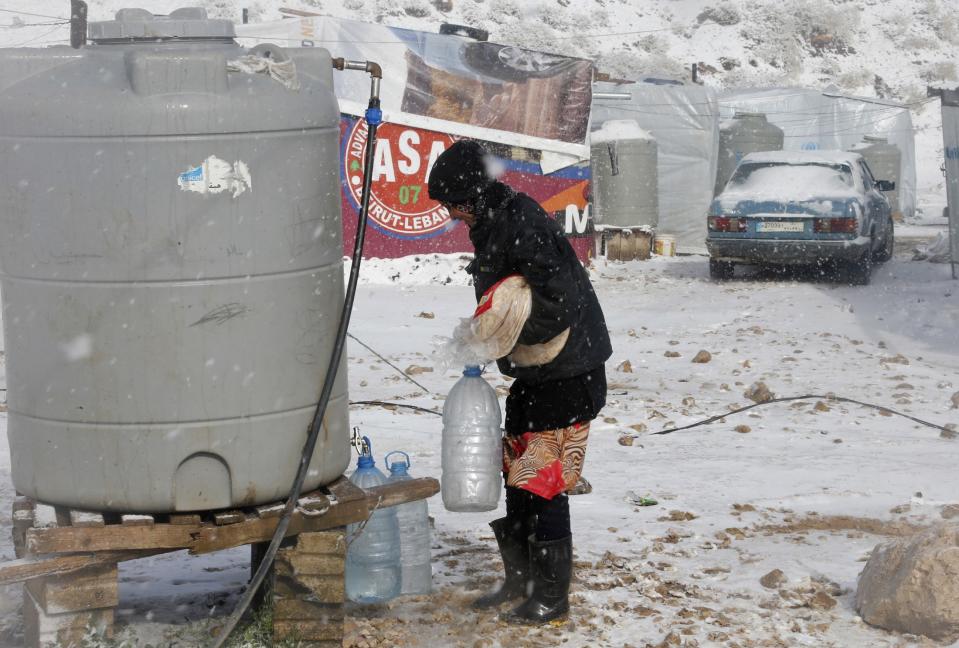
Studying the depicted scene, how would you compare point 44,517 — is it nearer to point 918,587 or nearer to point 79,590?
point 79,590

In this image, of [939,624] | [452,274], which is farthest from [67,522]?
[452,274]

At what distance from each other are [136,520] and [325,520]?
1.91ft

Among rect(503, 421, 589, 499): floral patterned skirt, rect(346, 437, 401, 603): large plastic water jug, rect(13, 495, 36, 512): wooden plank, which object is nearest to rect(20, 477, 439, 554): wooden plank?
rect(13, 495, 36, 512): wooden plank

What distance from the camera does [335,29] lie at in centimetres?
1526

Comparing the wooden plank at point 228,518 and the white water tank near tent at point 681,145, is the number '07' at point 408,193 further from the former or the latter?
the wooden plank at point 228,518

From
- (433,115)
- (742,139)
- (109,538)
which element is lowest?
(742,139)

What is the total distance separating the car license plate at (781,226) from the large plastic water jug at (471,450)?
10462mm

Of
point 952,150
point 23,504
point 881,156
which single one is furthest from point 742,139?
point 23,504

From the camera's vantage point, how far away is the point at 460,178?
409 cm

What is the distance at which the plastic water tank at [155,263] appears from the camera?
136 inches

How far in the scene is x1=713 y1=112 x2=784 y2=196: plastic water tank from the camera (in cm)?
1984

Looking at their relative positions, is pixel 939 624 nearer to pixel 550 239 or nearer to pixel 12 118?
pixel 550 239

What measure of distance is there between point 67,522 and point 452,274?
38.1ft

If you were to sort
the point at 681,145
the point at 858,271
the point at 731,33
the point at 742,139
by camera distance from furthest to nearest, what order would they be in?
the point at 731,33 → the point at 742,139 → the point at 681,145 → the point at 858,271
